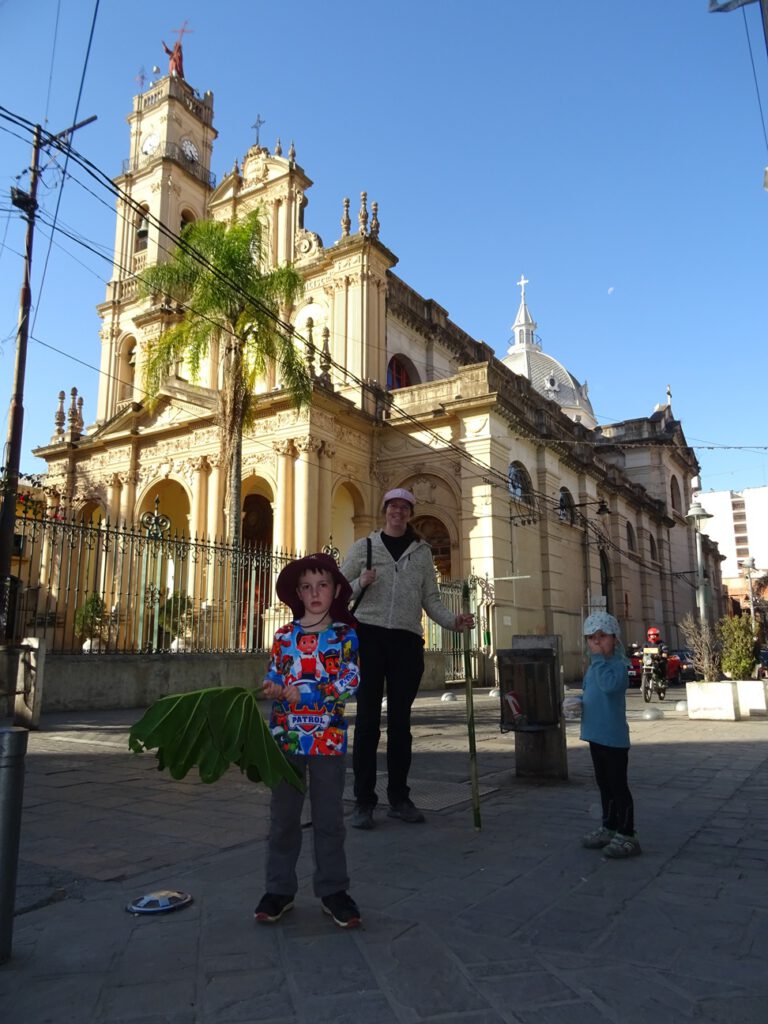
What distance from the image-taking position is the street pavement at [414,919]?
212 centimetres

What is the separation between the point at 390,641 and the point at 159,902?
198cm

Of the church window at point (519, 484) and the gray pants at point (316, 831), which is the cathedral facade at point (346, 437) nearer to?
the church window at point (519, 484)

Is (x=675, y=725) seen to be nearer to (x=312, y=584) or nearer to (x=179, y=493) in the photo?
(x=312, y=584)

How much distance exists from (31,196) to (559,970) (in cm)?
1324

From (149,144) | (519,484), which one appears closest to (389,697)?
(519,484)

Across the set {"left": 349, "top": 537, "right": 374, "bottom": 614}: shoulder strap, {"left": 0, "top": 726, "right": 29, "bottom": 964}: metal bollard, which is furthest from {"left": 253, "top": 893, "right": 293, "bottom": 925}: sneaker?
{"left": 349, "top": 537, "right": 374, "bottom": 614}: shoulder strap

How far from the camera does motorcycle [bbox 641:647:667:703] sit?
51.7 feet

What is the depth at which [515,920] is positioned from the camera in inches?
108

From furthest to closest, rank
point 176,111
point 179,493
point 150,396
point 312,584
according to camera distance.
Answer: point 176,111, point 179,493, point 150,396, point 312,584

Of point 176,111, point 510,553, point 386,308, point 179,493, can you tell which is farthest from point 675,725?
point 176,111

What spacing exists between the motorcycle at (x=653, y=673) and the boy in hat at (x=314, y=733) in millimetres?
14264

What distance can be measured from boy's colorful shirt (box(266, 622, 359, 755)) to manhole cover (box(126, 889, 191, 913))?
0.74m

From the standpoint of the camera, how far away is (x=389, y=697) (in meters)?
4.38

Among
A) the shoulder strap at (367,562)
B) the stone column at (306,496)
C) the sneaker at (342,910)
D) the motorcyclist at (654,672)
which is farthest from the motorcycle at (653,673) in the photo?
the sneaker at (342,910)
